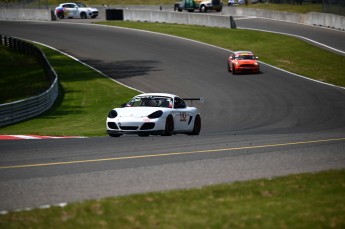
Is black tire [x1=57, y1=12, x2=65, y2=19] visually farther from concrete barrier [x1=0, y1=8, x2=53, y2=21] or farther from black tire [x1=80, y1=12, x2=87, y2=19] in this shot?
concrete barrier [x1=0, y1=8, x2=53, y2=21]

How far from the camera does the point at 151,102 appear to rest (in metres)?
20.7

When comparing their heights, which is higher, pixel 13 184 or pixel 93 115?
pixel 13 184

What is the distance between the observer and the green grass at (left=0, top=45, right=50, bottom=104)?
35.9 metres

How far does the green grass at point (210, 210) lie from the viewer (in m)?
8.17

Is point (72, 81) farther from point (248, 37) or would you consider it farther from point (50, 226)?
point (50, 226)

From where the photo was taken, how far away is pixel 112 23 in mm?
68625

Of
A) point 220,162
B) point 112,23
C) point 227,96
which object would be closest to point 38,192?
point 220,162

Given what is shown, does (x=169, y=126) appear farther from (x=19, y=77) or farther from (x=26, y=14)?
(x=26, y=14)

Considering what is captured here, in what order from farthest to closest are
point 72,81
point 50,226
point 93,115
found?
1. point 72,81
2. point 93,115
3. point 50,226

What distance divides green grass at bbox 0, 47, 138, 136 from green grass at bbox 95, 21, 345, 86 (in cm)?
1164

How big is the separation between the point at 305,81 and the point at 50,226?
33768 millimetres

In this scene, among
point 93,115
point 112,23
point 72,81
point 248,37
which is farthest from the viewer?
point 112,23

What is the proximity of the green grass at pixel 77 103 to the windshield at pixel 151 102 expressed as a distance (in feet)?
5.38

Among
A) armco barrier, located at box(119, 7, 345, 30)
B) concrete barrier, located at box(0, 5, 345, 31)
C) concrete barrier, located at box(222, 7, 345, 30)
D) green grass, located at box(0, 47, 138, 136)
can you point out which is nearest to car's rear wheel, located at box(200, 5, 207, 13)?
concrete barrier, located at box(0, 5, 345, 31)
